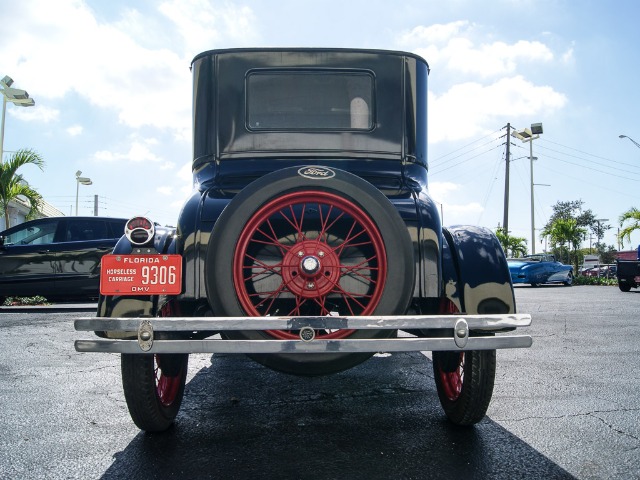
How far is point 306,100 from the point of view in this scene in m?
3.72

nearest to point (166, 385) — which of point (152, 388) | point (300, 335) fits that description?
point (152, 388)

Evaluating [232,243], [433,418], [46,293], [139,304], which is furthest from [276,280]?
[46,293]

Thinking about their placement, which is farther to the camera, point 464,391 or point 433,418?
point 433,418

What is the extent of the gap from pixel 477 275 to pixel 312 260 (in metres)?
0.94

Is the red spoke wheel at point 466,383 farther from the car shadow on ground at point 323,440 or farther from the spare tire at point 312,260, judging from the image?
the spare tire at point 312,260

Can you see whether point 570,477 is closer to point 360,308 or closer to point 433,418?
point 433,418

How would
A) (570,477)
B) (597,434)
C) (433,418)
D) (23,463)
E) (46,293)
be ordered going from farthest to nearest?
(46,293)
(433,418)
(597,434)
(23,463)
(570,477)

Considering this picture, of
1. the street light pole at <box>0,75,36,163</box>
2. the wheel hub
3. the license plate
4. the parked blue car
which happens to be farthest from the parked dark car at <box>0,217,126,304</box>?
the parked blue car

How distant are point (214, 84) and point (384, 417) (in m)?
2.50

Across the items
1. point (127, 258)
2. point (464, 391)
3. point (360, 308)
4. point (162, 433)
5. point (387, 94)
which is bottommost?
point (162, 433)

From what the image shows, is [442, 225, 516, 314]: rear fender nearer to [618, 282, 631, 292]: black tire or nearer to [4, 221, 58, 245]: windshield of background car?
Answer: [4, 221, 58, 245]: windshield of background car

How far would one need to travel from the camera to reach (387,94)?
3.71m

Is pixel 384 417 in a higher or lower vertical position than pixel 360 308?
lower

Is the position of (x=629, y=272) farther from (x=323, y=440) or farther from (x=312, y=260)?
(x=312, y=260)
